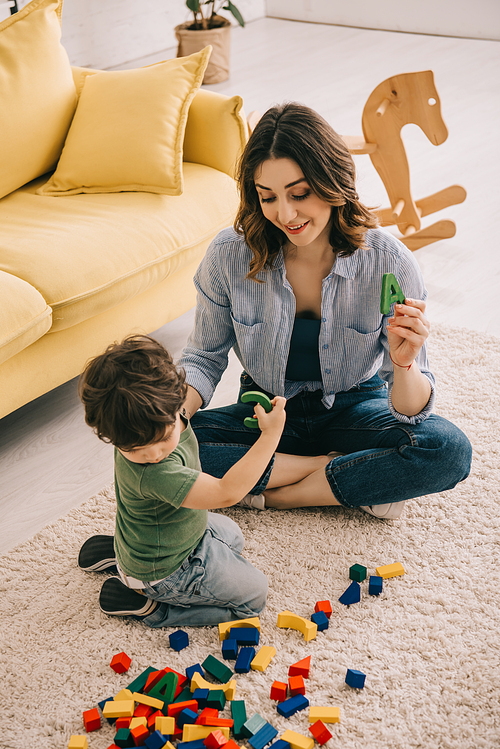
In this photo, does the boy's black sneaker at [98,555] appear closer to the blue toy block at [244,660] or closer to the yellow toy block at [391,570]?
the blue toy block at [244,660]

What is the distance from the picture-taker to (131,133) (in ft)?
6.93

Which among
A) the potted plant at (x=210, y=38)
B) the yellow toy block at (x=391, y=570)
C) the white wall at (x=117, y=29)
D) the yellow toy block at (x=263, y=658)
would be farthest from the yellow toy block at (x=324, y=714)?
the white wall at (x=117, y=29)

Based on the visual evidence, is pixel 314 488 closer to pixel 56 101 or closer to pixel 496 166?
pixel 56 101

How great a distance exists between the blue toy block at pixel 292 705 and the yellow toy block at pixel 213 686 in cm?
8

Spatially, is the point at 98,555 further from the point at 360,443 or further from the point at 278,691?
the point at 360,443

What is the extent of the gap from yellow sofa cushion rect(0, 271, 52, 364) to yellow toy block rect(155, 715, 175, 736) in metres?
0.94

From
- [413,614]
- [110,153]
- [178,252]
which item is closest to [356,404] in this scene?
[413,614]

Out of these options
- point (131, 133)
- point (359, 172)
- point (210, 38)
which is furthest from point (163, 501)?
point (210, 38)

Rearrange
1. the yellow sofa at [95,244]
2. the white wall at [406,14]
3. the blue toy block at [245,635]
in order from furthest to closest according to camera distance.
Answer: the white wall at [406,14], the yellow sofa at [95,244], the blue toy block at [245,635]

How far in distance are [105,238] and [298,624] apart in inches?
46.1

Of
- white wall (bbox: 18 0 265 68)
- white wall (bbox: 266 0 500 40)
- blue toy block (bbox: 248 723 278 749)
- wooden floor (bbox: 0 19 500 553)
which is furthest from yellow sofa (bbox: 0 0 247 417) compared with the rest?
white wall (bbox: 266 0 500 40)

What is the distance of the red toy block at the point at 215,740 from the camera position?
43.8 inches

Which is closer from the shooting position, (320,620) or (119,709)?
(119,709)

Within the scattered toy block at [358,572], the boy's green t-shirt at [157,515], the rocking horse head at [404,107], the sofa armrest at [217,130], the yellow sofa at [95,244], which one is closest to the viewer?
the boy's green t-shirt at [157,515]
